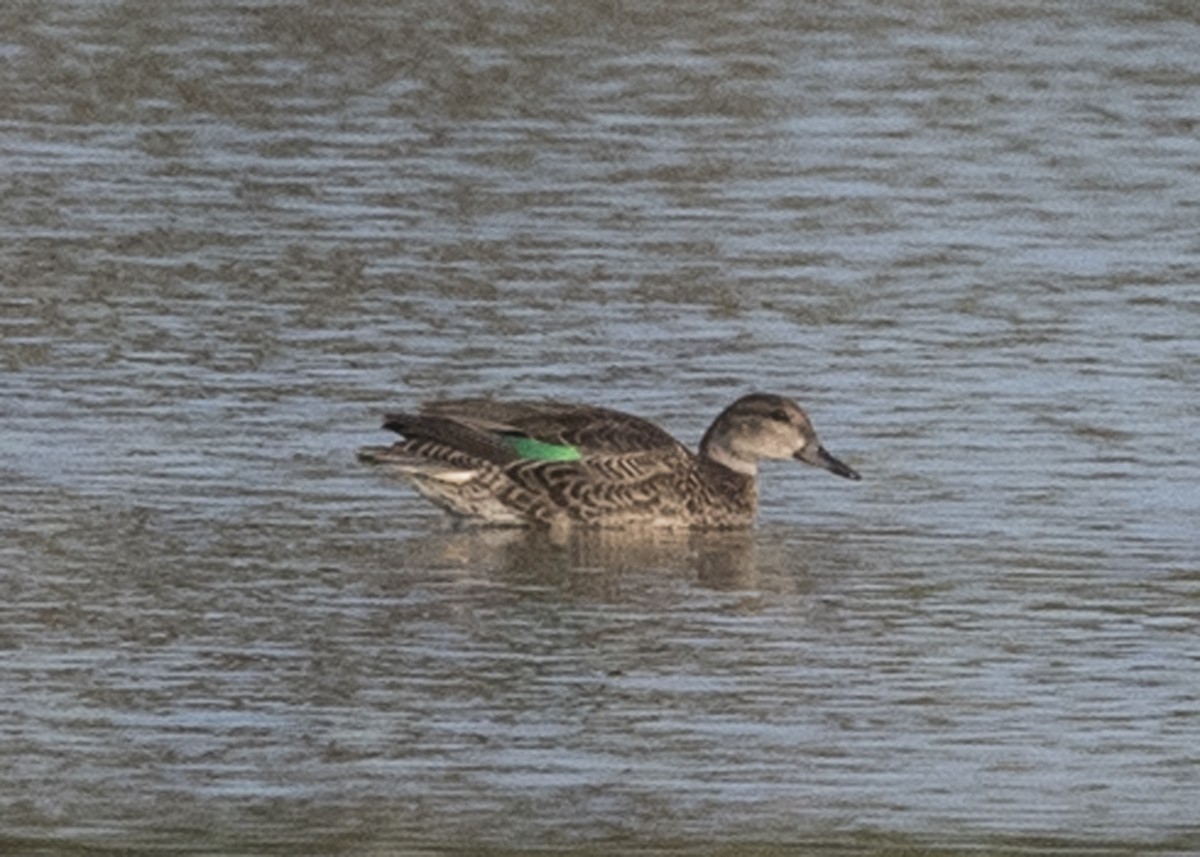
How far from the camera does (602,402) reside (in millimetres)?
17734

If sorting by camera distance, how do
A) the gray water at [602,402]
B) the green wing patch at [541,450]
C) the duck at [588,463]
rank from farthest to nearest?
1. the green wing patch at [541,450]
2. the duck at [588,463]
3. the gray water at [602,402]

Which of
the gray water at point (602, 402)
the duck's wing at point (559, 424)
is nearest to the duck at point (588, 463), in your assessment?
the duck's wing at point (559, 424)

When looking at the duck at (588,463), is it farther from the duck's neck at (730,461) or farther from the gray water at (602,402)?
the gray water at (602,402)

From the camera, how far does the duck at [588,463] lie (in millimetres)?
16094

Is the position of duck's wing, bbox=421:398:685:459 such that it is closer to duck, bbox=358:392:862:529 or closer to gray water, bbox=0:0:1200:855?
duck, bbox=358:392:862:529

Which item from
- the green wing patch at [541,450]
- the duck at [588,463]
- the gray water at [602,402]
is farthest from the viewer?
the green wing patch at [541,450]

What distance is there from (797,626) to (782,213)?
26.3ft

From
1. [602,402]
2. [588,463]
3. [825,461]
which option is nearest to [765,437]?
[825,461]

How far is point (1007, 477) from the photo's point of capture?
1648 cm

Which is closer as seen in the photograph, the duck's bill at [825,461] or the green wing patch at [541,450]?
the duck's bill at [825,461]

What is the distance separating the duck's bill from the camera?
52.9 ft

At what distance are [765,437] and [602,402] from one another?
1510 millimetres

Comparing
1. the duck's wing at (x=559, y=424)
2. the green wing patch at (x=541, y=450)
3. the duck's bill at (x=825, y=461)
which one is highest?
the duck's wing at (x=559, y=424)

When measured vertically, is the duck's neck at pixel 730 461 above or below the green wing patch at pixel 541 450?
below
